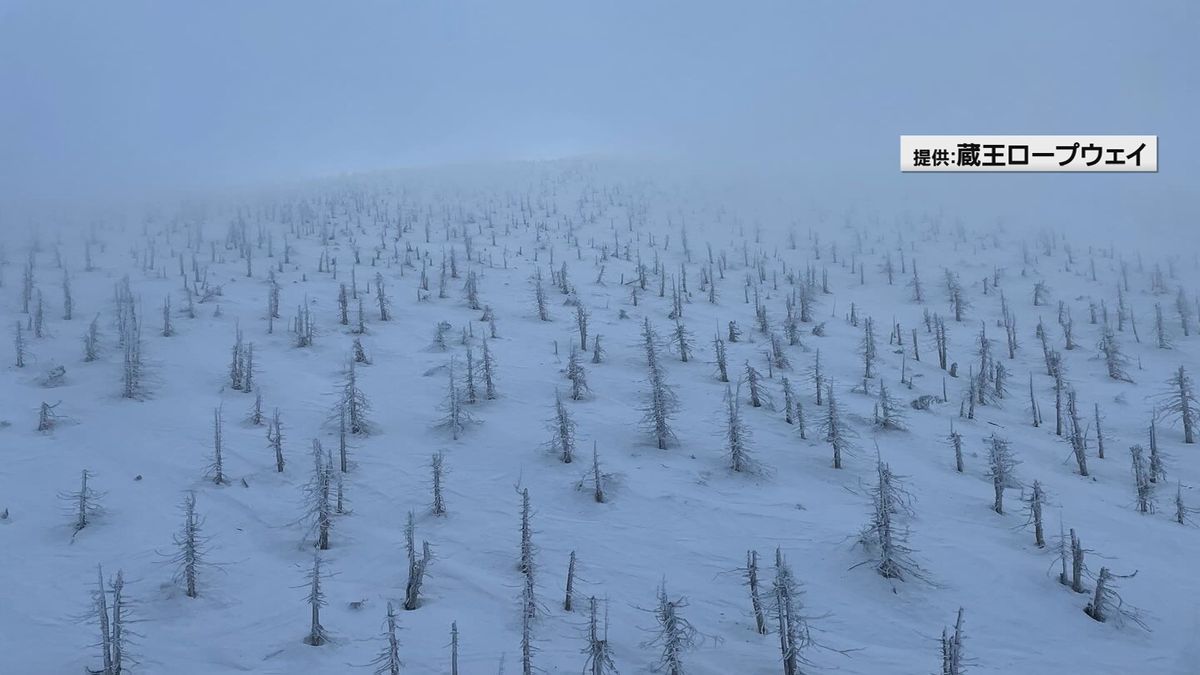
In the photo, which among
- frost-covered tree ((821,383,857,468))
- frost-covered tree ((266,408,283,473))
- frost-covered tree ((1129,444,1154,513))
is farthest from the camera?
frost-covered tree ((821,383,857,468))

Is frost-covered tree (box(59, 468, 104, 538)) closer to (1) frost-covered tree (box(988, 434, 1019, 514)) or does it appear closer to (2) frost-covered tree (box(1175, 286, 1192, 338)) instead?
(1) frost-covered tree (box(988, 434, 1019, 514))

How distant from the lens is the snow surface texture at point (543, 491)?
11.7m

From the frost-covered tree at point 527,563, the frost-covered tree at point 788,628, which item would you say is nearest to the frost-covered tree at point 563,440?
the frost-covered tree at point 527,563

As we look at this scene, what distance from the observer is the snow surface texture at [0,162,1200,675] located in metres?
11.7

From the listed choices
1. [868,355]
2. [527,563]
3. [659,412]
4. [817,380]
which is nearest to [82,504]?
[527,563]

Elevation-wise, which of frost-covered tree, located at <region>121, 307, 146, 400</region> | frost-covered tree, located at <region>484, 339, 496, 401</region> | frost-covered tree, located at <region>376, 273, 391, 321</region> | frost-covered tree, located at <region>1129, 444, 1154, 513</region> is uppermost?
frost-covered tree, located at <region>376, 273, 391, 321</region>

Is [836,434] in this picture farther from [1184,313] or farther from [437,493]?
[1184,313]

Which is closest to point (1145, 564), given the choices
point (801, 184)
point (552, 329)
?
point (552, 329)

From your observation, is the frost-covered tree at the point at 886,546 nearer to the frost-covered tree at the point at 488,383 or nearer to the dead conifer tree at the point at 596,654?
the dead conifer tree at the point at 596,654

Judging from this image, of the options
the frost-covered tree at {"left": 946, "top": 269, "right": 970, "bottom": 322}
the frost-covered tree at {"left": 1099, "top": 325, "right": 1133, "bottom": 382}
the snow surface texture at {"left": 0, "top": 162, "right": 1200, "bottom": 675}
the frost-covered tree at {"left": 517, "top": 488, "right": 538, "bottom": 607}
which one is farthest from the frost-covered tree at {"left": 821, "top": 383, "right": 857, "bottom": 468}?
the frost-covered tree at {"left": 946, "top": 269, "right": 970, "bottom": 322}

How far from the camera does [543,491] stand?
16812 millimetres

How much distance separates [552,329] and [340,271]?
15.4m

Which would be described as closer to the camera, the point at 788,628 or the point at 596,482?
the point at 788,628

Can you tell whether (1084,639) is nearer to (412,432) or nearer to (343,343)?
(412,432)
